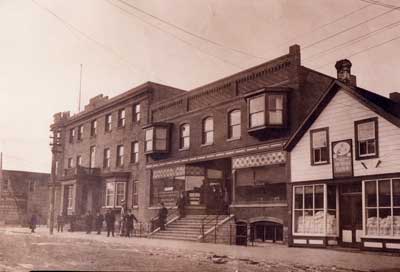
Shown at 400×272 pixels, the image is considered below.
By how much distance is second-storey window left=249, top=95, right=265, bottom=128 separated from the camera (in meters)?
20.6

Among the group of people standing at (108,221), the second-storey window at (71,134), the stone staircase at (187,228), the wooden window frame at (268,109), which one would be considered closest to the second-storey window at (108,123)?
the second-storey window at (71,134)

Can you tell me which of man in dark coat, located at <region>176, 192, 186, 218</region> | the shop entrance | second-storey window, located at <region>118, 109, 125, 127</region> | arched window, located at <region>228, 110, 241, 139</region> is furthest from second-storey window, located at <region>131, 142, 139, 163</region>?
the shop entrance

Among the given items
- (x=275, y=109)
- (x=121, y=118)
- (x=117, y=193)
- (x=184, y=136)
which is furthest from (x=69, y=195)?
(x=275, y=109)

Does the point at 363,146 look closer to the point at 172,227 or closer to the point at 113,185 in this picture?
the point at 172,227

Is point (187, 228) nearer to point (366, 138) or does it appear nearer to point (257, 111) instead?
point (257, 111)

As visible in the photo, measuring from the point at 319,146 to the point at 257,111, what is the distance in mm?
4203

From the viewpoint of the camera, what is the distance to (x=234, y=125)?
75.1 feet

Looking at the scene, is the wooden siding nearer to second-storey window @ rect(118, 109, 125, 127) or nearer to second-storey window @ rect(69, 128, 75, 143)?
second-storey window @ rect(118, 109, 125, 127)

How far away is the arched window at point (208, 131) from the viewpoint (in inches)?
956

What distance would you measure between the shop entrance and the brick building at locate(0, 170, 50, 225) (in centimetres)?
4080

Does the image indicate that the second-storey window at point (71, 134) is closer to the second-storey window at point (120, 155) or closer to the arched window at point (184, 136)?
the second-storey window at point (120, 155)

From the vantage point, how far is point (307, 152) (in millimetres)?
17984

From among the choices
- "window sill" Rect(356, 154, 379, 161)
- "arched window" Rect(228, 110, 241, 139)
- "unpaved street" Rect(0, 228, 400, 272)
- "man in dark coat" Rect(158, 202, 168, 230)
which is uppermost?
"arched window" Rect(228, 110, 241, 139)

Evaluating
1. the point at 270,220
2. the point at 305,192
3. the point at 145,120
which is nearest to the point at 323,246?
the point at 305,192
